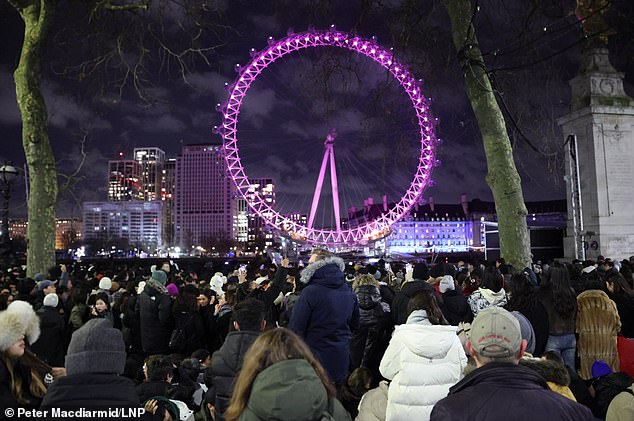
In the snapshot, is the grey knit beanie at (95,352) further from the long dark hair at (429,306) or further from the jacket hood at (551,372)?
the jacket hood at (551,372)

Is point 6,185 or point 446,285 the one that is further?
point 6,185

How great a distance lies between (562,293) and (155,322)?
4601 millimetres

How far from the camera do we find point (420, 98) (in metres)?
29.2

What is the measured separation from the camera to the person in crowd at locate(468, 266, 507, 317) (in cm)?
579

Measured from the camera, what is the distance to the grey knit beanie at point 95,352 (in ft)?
7.78

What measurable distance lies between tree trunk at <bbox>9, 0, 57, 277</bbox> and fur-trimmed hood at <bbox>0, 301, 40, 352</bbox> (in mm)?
9687

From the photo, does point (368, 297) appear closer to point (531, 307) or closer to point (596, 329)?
point (531, 307)

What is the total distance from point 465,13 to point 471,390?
9.25 meters

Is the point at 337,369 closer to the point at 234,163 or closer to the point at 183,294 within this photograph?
the point at 183,294

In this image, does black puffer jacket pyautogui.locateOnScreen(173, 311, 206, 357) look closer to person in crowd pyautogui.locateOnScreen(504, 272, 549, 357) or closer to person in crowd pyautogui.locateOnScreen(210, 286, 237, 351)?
person in crowd pyautogui.locateOnScreen(210, 286, 237, 351)

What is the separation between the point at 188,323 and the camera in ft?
19.9

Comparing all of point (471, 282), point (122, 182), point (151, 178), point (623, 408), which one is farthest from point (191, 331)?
point (151, 178)

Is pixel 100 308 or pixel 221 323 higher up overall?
pixel 100 308

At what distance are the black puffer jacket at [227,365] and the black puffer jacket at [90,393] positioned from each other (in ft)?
3.08
